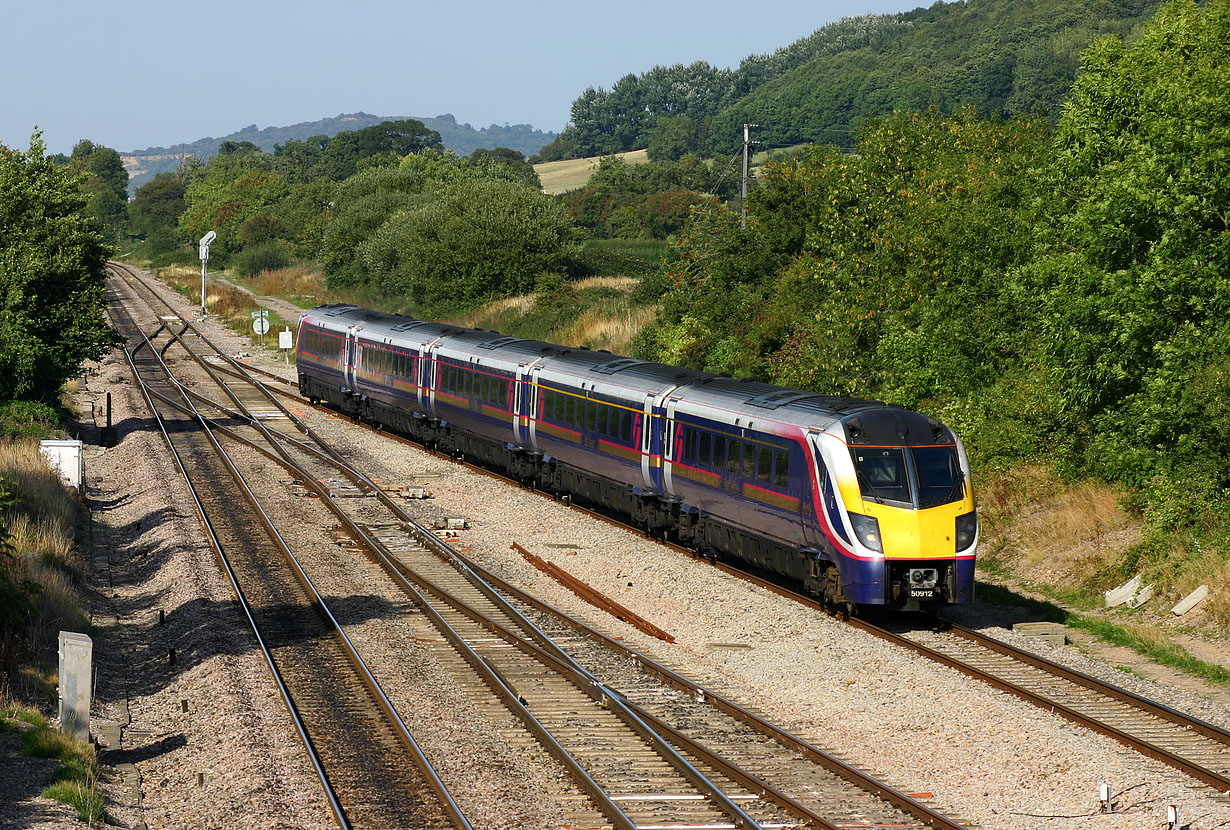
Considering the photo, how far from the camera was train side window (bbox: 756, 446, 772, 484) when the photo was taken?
21078 mm

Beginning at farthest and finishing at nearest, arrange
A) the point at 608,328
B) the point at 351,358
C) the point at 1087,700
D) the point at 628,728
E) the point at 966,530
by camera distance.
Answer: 1. the point at 608,328
2. the point at 351,358
3. the point at 966,530
4. the point at 1087,700
5. the point at 628,728

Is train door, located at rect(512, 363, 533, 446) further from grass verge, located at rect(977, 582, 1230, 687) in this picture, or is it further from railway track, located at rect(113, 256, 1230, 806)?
railway track, located at rect(113, 256, 1230, 806)

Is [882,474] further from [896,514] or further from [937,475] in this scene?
[937,475]

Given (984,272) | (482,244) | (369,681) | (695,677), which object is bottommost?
(695,677)

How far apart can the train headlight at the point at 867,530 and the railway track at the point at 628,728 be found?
382 cm

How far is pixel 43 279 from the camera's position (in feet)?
117

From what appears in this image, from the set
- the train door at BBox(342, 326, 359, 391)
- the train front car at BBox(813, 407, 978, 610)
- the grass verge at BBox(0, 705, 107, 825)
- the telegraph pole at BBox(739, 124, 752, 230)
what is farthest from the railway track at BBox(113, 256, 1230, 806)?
the train door at BBox(342, 326, 359, 391)

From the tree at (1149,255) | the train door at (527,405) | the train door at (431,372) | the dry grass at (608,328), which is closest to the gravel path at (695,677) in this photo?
the tree at (1149,255)

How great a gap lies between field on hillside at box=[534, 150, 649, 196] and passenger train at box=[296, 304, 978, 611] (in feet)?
375

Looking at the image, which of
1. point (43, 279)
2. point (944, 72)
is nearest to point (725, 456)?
point (43, 279)

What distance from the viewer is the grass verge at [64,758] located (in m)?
11.9

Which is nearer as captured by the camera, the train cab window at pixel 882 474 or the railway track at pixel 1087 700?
the railway track at pixel 1087 700

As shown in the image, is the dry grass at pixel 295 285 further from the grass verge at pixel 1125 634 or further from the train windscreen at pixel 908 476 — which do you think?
the train windscreen at pixel 908 476

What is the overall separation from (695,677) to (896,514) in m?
4.06
